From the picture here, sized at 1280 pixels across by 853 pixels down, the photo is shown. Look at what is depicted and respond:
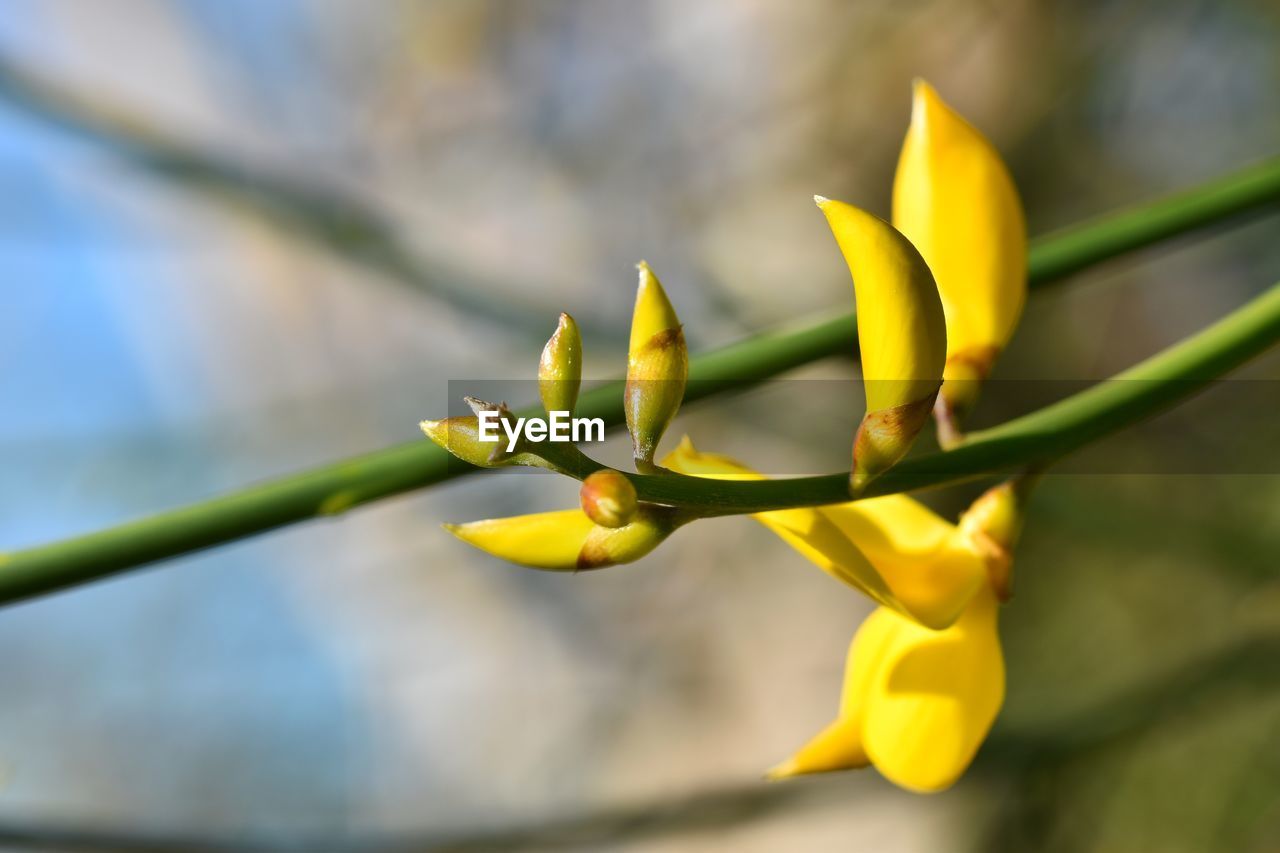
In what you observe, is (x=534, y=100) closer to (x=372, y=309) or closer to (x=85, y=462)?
(x=372, y=309)

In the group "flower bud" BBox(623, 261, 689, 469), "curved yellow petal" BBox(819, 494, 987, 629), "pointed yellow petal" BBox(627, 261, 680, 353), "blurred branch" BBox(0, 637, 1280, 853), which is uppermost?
"pointed yellow petal" BBox(627, 261, 680, 353)

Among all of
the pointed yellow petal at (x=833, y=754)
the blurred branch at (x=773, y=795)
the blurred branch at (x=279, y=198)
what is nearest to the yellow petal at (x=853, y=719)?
the pointed yellow petal at (x=833, y=754)

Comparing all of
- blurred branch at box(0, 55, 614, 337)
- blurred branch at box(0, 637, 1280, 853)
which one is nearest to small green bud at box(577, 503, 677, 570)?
blurred branch at box(0, 637, 1280, 853)

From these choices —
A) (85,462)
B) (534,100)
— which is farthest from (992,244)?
(85,462)

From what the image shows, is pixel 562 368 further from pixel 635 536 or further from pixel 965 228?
pixel 965 228

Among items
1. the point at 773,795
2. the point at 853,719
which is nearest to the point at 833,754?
the point at 853,719

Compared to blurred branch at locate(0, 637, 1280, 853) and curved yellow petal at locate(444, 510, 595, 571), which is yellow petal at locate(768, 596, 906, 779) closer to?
curved yellow petal at locate(444, 510, 595, 571)
